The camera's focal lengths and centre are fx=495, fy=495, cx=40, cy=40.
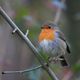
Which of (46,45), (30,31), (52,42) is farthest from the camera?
(30,31)

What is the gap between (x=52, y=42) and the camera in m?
5.39

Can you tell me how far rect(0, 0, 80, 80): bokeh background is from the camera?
580 centimetres

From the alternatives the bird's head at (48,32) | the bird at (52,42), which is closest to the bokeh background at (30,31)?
the bird at (52,42)

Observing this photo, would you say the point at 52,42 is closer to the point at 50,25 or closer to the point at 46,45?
the point at 46,45

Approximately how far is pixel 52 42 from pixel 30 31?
870 mm

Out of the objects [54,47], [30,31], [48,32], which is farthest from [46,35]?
[30,31]

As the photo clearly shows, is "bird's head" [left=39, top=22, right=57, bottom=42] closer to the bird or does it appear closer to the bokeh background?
the bird

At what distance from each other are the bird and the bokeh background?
268mm

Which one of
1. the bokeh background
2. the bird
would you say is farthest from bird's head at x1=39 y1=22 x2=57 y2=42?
the bokeh background

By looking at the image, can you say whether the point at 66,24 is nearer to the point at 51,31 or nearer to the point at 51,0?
the point at 51,0

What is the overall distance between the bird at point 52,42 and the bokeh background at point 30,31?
0.88ft

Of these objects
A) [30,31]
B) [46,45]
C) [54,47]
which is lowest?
[30,31]

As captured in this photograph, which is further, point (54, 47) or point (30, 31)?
point (30, 31)

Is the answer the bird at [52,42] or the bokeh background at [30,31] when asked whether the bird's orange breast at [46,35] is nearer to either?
the bird at [52,42]
